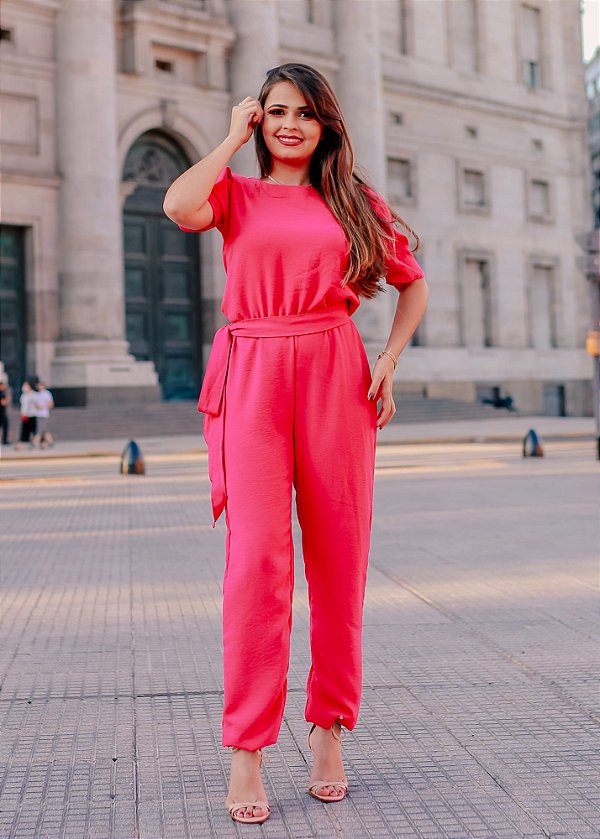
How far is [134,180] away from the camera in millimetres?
36094

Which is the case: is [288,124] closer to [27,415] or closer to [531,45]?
[27,415]

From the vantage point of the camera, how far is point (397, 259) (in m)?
4.11

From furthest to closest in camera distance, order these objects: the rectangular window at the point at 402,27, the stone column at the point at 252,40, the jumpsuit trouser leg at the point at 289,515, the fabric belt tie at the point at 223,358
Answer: the rectangular window at the point at 402,27 → the stone column at the point at 252,40 → the fabric belt tie at the point at 223,358 → the jumpsuit trouser leg at the point at 289,515

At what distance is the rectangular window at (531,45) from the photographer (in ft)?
163

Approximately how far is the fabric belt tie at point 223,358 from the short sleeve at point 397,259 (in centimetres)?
29

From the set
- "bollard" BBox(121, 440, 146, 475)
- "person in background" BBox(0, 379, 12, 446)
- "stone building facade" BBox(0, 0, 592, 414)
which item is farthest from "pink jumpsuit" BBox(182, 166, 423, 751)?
"stone building facade" BBox(0, 0, 592, 414)

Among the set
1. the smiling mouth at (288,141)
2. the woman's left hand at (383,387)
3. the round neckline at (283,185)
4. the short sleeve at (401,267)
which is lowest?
the woman's left hand at (383,387)

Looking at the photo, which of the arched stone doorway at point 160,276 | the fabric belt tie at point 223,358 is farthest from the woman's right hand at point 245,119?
the arched stone doorway at point 160,276

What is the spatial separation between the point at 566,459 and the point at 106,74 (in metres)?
18.6

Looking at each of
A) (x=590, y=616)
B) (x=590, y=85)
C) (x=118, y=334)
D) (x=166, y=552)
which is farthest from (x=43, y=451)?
(x=590, y=85)

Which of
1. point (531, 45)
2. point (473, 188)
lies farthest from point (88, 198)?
point (531, 45)

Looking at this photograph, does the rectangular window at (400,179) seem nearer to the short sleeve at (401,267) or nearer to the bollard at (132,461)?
the bollard at (132,461)

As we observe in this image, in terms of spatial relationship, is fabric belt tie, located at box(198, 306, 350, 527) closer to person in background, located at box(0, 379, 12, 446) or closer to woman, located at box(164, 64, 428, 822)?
A: woman, located at box(164, 64, 428, 822)

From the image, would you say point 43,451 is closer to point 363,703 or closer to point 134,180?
point 134,180
